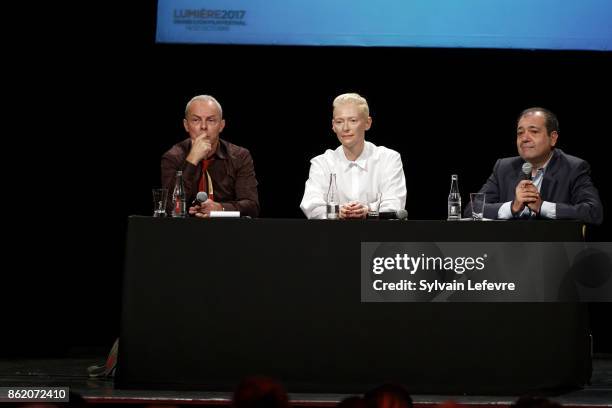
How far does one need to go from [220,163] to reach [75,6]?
1.62m

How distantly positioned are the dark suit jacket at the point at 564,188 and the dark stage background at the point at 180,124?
980 mm

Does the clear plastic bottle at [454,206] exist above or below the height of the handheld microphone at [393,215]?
above

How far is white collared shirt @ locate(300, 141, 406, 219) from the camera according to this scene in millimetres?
4613

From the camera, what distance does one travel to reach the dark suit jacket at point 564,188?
4.24 m

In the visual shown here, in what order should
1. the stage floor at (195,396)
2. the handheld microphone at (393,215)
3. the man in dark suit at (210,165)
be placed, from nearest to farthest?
the stage floor at (195,396) → the handheld microphone at (393,215) → the man in dark suit at (210,165)

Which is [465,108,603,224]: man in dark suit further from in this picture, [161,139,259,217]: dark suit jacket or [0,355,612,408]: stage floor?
[161,139,259,217]: dark suit jacket

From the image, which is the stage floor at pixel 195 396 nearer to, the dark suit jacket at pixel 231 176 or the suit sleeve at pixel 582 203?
the suit sleeve at pixel 582 203

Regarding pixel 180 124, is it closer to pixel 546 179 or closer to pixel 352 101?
pixel 352 101

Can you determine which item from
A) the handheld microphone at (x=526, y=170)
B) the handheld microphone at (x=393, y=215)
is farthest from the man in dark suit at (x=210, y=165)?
the handheld microphone at (x=526, y=170)

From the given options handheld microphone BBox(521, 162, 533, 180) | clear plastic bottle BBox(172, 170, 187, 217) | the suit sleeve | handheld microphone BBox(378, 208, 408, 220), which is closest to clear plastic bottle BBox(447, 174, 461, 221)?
handheld microphone BBox(378, 208, 408, 220)

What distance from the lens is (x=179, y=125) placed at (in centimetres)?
554

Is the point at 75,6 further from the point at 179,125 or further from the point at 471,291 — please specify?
the point at 471,291

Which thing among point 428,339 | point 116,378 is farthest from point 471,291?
point 116,378

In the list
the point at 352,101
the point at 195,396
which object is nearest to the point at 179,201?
the point at 195,396
